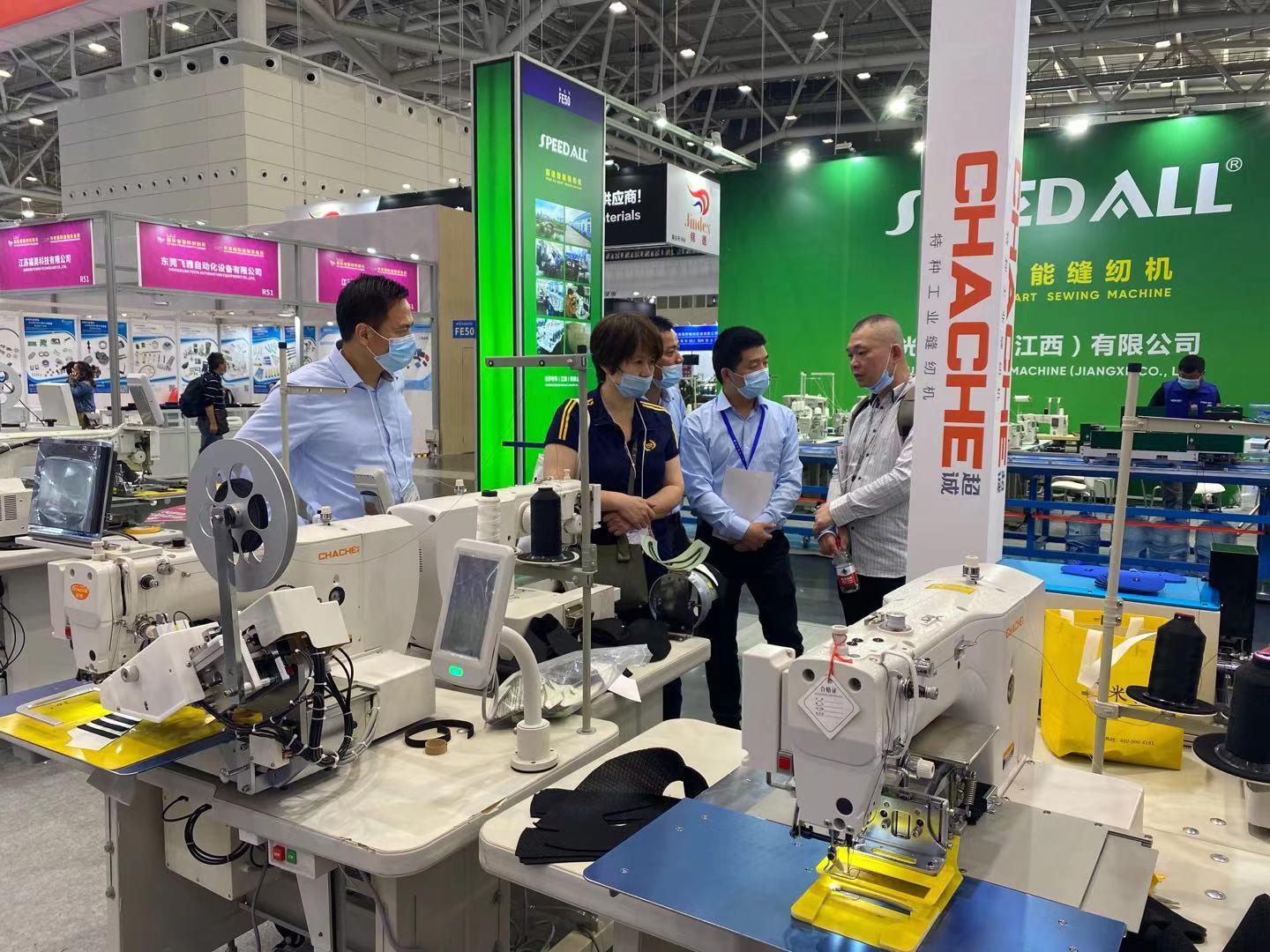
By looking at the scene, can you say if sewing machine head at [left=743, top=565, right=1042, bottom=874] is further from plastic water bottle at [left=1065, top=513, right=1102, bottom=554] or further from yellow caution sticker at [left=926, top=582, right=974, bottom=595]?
plastic water bottle at [left=1065, top=513, right=1102, bottom=554]

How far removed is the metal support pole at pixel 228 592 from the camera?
4.52 feet

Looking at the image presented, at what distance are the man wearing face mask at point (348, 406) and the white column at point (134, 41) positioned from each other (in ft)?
34.2

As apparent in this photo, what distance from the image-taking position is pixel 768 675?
3.75 feet

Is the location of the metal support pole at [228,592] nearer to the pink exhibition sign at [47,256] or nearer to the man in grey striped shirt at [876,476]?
the man in grey striped shirt at [876,476]

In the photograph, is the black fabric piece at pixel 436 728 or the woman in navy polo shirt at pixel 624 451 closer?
the black fabric piece at pixel 436 728

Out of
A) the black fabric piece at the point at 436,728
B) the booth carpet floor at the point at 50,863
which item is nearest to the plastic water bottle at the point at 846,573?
the black fabric piece at the point at 436,728

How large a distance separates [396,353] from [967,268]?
161 cm

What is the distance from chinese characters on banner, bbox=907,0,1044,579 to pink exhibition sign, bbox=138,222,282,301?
552 centimetres

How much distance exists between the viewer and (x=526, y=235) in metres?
5.23

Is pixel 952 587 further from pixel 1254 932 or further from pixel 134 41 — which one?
pixel 134 41

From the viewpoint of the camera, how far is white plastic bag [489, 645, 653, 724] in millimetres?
1809

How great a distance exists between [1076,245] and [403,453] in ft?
25.3

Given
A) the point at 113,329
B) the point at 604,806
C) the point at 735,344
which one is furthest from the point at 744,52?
the point at 604,806

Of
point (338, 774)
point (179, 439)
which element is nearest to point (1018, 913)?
point (338, 774)
